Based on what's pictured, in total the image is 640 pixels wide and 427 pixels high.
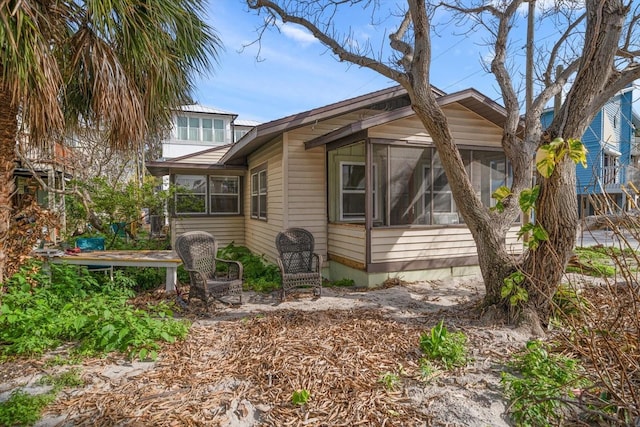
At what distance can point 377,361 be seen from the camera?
362 cm

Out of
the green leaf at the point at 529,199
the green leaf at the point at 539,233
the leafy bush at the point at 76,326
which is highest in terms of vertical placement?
the green leaf at the point at 529,199

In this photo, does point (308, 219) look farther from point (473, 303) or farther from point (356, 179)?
point (473, 303)

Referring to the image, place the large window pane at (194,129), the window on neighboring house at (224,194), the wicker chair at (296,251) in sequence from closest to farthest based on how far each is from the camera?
the wicker chair at (296,251) < the window on neighboring house at (224,194) < the large window pane at (194,129)

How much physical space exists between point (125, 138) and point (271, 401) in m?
3.24

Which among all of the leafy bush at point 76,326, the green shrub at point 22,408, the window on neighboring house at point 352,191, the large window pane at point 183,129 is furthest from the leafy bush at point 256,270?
the large window pane at point 183,129

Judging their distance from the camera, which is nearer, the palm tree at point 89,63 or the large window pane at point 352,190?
the palm tree at point 89,63

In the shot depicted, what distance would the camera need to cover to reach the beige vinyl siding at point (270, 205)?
854 centimetres

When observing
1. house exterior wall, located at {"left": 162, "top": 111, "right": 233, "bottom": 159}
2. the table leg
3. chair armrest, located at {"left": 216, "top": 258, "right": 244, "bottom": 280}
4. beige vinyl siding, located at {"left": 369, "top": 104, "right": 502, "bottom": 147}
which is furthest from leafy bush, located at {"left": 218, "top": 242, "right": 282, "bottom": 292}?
house exterior wall, located at {"left": 162, "top": 111, "right": 233, "bottom": 159}

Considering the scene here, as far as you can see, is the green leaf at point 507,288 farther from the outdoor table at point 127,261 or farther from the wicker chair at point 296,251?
the outdoor table at point 127,261

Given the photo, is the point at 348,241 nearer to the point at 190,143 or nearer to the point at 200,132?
the point at 190,143

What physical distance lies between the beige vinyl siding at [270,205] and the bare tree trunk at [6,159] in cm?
496

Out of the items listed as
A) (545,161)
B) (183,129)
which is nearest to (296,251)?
(545,161)

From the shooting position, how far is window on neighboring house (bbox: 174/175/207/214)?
11.3 metres

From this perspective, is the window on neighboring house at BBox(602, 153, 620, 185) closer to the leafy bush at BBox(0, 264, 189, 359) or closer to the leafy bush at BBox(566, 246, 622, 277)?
the leafy bush at BBox(566, 246, 622, 277)
